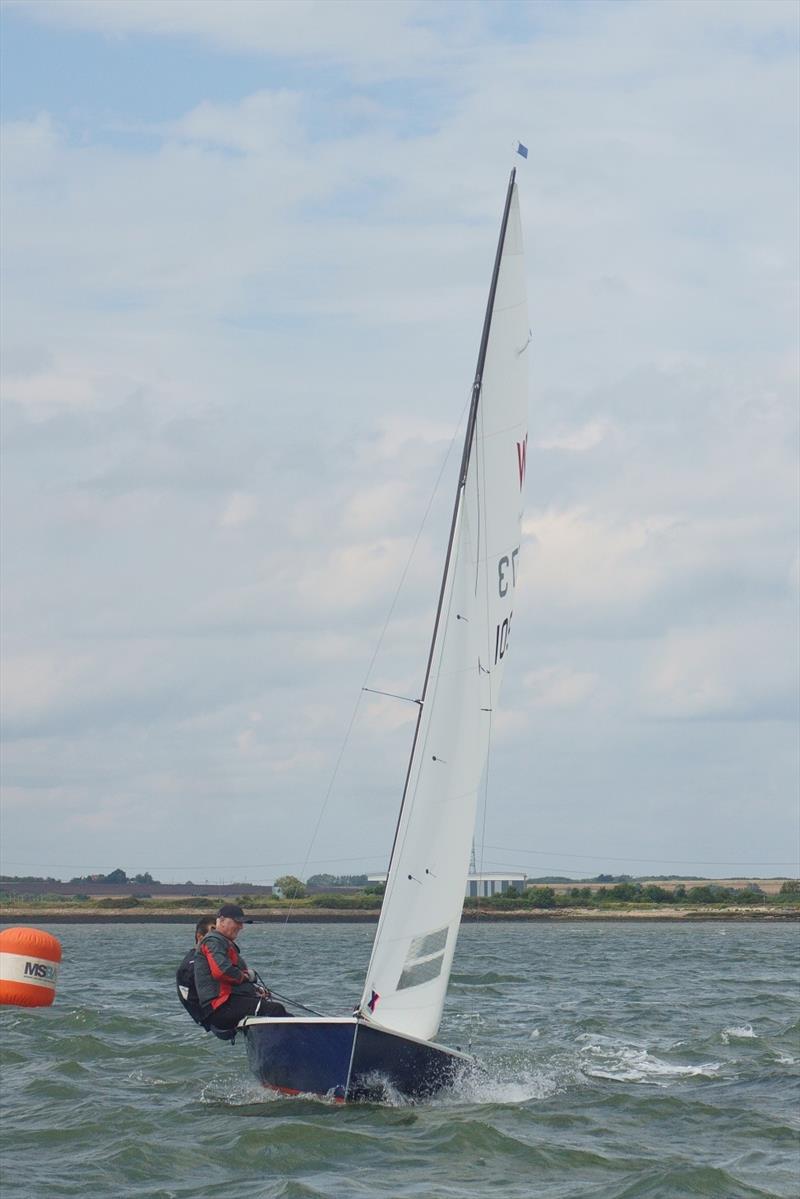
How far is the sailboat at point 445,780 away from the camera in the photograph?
13.6m

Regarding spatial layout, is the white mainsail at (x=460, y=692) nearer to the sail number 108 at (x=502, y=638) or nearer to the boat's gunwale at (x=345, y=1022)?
the sail number 108 at (x=502, y=638)

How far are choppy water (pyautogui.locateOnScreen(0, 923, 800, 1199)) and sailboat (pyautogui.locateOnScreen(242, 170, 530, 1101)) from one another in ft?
1.58

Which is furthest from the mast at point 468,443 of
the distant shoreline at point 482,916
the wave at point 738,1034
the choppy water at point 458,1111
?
the distant shoreline at point 482,916

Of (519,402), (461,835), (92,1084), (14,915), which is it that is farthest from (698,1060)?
(14,915)

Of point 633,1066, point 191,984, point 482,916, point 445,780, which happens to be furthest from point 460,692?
point 482,916

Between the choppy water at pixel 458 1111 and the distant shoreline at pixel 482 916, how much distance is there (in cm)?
6053

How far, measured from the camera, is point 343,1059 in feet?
44.0

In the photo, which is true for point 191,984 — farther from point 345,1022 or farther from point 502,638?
point 502,638

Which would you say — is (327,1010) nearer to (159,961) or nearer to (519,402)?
(519,402)

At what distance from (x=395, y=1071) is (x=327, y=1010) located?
10.1 m

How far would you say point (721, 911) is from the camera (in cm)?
8788

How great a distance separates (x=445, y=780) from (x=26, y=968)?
455 centimetres

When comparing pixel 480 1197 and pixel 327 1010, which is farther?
pixel 327 1010

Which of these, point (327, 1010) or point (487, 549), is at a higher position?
point (487, 549)
